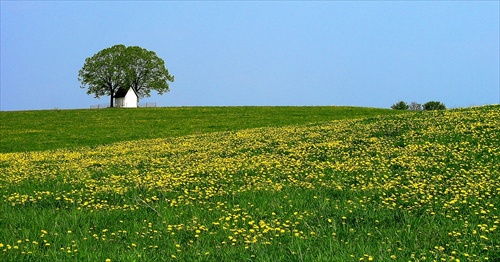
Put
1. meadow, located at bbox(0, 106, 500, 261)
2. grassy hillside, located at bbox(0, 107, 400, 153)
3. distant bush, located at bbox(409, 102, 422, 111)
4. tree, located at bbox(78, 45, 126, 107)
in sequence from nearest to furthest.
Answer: meadow, located at bbox(0, 106, 500, 261)
grassy hillside, located at bbox(0, 107, 400, 153)
distant bush, located at bbox(409, 102, 422, 111)
tree, located at bbox(78, 45, 126, 107)

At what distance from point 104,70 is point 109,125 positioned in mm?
41138

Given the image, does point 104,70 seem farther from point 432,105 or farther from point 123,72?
point 432,105

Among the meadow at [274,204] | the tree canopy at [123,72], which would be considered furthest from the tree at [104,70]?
the meadow at [274,204]

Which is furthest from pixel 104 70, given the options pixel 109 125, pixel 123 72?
pixel 109 125

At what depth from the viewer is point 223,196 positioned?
12.4 meters

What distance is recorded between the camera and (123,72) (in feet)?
305

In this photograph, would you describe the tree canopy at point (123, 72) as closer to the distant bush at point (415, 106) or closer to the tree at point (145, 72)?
the tree at point (145, 72)

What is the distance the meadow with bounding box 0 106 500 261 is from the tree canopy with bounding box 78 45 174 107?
75525mm

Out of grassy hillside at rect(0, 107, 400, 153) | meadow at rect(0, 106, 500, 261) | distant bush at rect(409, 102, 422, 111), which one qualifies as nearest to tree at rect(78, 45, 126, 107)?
grassy hillside at rect(0, 107, 400, 153)

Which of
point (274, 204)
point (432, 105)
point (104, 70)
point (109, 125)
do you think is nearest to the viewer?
point (274, 204)

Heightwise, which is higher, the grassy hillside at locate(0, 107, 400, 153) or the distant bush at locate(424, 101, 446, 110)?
the distant bush at locate(424, 101, 446, 110)

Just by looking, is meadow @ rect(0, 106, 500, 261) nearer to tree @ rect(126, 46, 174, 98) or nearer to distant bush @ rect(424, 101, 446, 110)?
distant bush @ rect(424, 101, 446, 110)

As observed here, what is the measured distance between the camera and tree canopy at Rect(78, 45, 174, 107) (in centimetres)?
9244

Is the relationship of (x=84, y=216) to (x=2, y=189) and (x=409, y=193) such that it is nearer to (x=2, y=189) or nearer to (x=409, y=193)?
(x=2, y=189)
